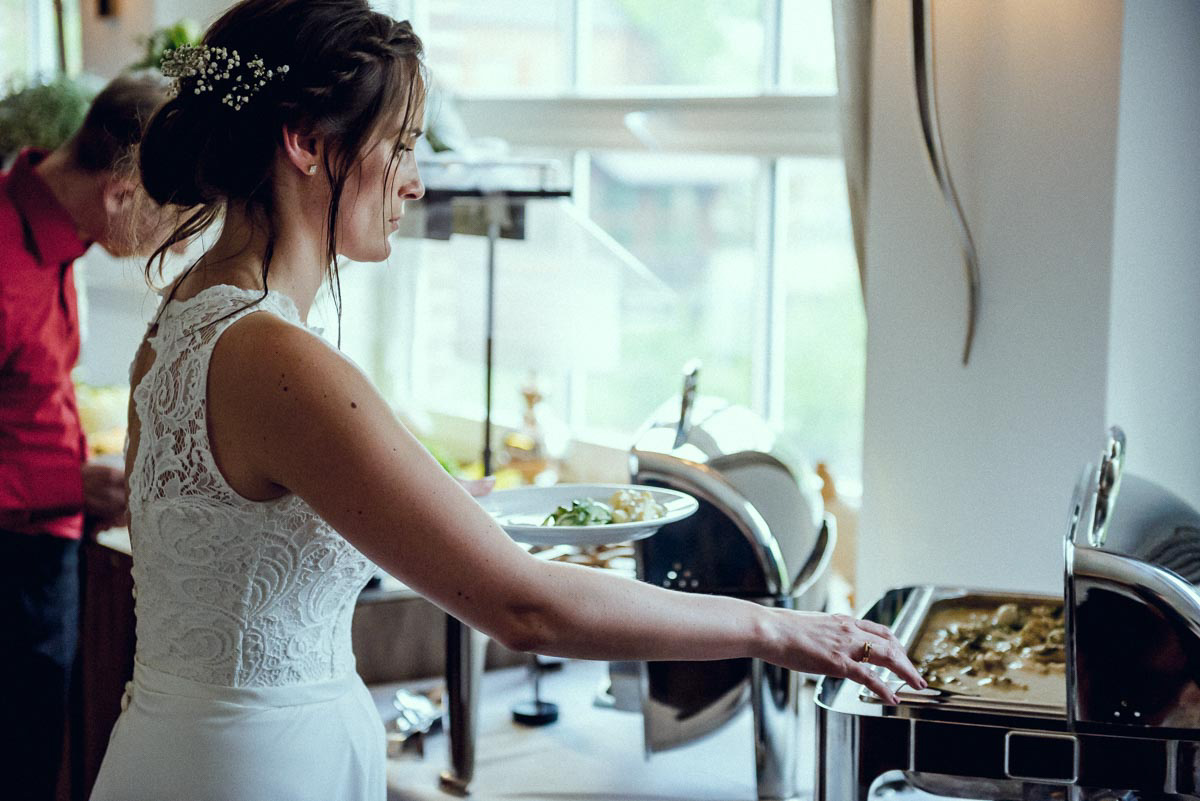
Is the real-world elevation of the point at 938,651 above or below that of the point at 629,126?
below

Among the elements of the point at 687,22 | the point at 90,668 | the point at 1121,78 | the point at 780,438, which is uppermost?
the point at 687,22

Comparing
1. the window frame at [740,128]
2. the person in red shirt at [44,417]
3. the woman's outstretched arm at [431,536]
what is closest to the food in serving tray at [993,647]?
the woman's outstretched arm at [431,536]

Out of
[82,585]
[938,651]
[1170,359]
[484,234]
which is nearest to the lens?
[938,651]

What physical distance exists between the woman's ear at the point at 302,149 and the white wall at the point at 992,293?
94 cm

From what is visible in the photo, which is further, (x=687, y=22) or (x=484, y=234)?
(x=687, y=22)

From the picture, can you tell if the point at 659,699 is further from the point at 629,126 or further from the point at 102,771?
the point at 629,126

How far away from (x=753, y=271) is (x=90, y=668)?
56.5 inches

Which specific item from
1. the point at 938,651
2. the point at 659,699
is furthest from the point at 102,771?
the point at 938,651

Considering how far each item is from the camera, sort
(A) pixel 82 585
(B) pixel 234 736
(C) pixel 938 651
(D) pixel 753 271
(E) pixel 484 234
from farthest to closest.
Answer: (D) pixel 753 271 < (A) pixel 82 585 < (E) pixel 484 234 < (C) pixel 938 651 < (B) pixel 234 736

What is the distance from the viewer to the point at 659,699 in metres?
1.60

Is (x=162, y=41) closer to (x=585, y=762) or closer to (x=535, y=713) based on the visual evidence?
(x=535, y=713)

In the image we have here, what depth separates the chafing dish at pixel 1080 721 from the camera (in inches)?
41.0

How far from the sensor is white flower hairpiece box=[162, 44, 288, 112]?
1.06 m

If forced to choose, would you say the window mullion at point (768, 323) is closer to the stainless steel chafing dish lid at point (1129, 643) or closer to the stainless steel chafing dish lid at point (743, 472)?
the stainless steel chafing dish lid at point (743, 472)
